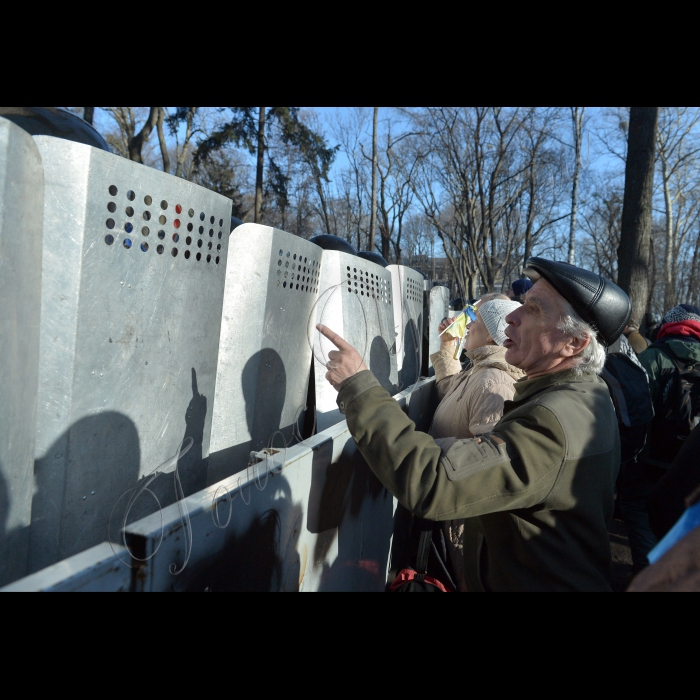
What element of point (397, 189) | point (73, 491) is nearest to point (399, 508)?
point (73, 491)

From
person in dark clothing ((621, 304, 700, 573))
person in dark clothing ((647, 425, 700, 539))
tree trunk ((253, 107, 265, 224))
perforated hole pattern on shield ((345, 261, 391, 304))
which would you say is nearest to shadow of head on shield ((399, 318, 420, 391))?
perforated hole pattern on shield ((345, 261, 391, 304))

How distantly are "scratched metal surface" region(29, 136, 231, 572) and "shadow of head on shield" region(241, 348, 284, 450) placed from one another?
496 millimetres

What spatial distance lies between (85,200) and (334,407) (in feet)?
6.37

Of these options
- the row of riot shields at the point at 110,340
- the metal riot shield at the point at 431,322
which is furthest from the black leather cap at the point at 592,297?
the metal riot shield at the point at 431,322

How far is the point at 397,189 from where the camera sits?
2856 centimetres

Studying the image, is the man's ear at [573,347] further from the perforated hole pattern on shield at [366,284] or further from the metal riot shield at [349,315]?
the perforated hole pattern on shield at [366,284]

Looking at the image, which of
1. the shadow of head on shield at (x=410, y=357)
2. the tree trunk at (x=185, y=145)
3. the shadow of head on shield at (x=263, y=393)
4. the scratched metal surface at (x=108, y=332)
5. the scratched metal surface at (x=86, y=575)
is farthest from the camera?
the tree trunk at (x=185, y=145)

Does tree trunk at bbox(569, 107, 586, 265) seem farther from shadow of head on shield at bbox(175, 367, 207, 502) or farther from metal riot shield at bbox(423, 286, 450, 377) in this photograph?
shadow of head on shield at bbox(175, 367, 207, 502)

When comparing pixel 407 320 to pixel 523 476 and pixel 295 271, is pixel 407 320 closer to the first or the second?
pixel 295 271

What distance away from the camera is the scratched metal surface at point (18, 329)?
1.48 meters

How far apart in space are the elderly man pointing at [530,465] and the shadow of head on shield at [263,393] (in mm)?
1017

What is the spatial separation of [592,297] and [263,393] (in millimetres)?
1749

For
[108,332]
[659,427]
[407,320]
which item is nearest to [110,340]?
[108,332]

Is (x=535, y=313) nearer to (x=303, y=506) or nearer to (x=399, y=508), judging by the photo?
(x=303, y=506)
